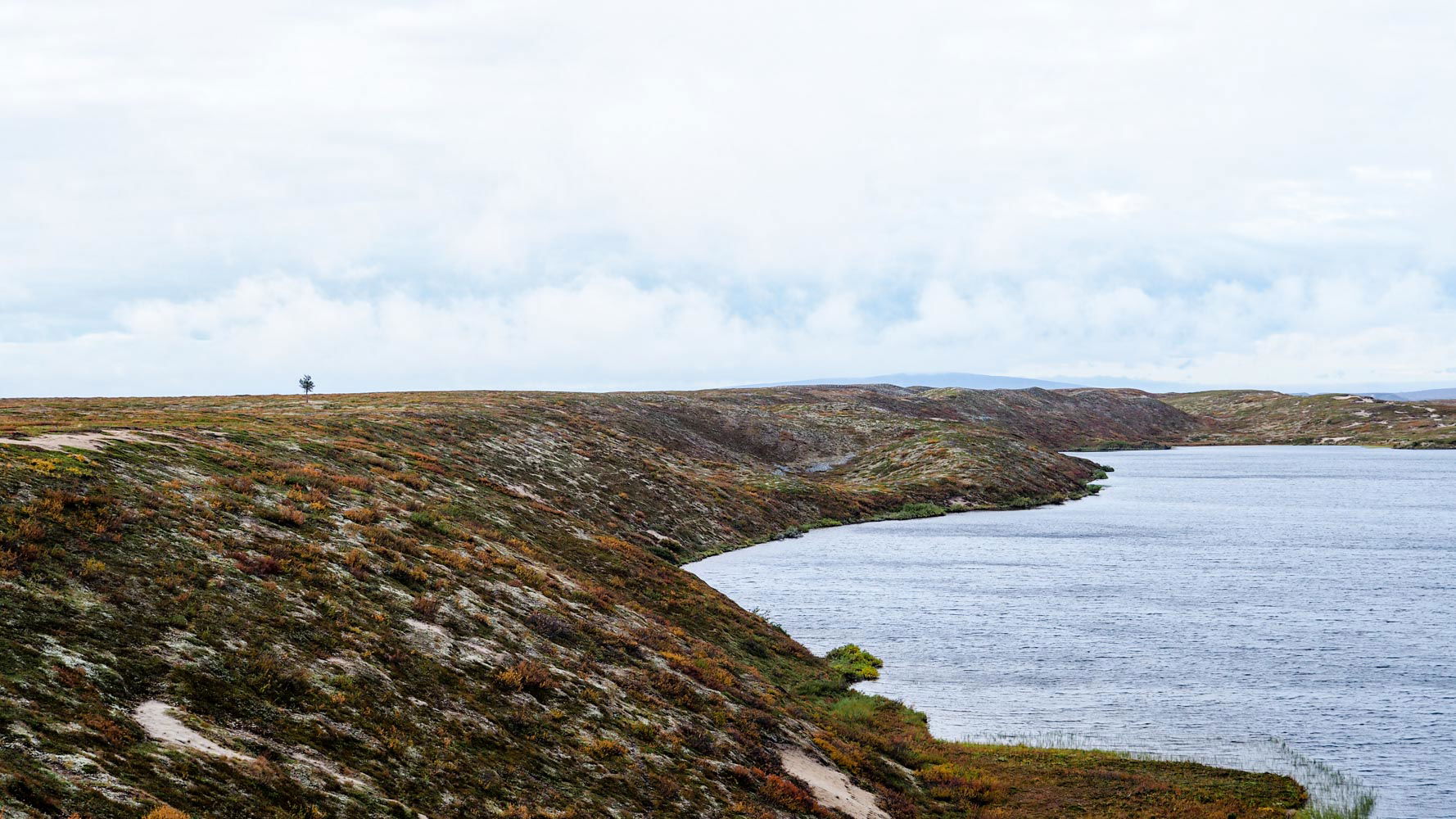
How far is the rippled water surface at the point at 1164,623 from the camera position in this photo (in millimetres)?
29875

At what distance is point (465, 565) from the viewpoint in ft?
102

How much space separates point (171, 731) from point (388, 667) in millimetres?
6276

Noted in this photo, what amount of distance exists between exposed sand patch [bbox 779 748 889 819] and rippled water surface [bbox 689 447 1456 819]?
6865 mm

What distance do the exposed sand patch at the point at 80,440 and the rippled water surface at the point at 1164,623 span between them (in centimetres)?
2986

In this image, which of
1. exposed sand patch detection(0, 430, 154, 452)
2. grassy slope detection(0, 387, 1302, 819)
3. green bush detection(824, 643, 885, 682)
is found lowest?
green bush detection(824, 643, 885, 682)

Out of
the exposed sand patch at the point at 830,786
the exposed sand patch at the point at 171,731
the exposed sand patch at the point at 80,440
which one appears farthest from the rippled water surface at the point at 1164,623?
the exposed sand patch at the point at 80,440

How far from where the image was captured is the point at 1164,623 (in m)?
44.1

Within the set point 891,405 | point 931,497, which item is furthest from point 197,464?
point 891,405

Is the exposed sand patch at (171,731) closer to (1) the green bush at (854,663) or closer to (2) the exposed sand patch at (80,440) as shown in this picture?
(2) the exposed sand patch at (80,440)

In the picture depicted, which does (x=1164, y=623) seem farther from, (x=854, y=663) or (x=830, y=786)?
(x=830, y=786)

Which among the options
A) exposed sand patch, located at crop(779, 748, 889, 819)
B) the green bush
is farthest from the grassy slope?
the green bush

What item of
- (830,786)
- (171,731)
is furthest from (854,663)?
(171,731)

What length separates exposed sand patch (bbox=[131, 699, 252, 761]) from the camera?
14477 millimetres

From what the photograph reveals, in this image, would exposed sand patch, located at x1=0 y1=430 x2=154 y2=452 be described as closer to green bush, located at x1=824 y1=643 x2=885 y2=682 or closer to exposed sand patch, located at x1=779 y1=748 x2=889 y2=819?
exposed sand patch, located at x1=779 y1=748 x2=889 y2=819
